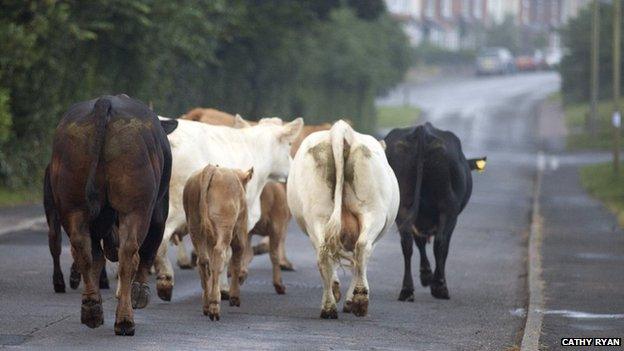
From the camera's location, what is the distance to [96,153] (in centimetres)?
1227

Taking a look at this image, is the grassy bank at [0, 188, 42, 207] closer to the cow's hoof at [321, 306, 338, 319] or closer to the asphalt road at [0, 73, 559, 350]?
the asphalt road at [0, 73, 559, 350]

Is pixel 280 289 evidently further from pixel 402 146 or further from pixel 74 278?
pixel 74 278

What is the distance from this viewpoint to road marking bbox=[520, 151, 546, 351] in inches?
513

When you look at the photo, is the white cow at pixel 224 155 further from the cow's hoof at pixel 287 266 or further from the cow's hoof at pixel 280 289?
the cow's hoof at pixel 287 266

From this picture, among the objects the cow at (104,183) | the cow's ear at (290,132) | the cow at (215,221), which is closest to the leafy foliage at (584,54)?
the cow's ear at (290,132)

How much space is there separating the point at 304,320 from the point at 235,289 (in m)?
1.01

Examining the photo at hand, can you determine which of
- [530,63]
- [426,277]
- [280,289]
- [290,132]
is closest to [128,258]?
[280,289]

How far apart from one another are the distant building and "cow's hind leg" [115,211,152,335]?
326ft

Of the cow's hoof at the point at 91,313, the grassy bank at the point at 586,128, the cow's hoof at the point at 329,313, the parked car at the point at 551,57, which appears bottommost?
the parked car at the point at 551,57

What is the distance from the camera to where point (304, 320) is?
45.7ft

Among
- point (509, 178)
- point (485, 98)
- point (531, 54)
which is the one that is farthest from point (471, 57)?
point (509, 178)

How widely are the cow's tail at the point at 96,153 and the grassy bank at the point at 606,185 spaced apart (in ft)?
60.0

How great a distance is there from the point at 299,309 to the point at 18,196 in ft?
48.0

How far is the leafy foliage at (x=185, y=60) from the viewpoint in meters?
29.2
